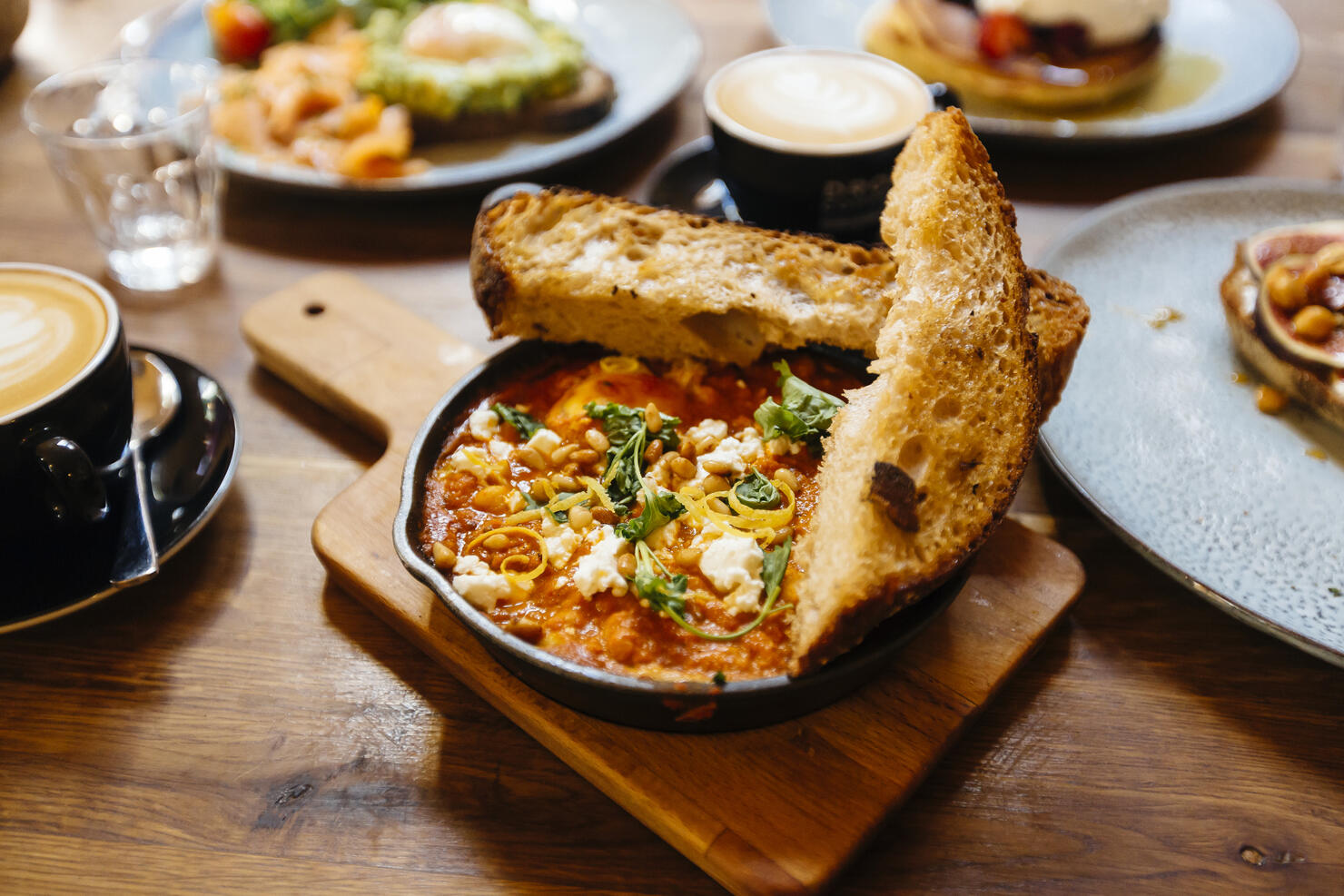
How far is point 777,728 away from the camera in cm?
190

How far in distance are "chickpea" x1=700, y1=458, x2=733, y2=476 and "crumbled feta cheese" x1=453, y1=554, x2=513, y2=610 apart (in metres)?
0.51

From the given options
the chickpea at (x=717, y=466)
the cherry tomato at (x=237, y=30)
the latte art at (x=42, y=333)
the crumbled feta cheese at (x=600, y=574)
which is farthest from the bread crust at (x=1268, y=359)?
the cherry tomato at (x=237, y=30)

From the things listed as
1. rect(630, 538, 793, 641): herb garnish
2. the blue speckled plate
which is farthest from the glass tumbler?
the blue speckled plate

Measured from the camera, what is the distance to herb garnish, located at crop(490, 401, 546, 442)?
2.25m

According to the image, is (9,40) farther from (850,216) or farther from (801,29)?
(850,216)

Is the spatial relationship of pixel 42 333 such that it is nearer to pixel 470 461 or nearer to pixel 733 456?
pixel 470 461

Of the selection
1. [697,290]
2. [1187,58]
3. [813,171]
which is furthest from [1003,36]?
[697,290]

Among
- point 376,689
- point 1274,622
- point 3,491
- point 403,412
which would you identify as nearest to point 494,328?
point 403,412

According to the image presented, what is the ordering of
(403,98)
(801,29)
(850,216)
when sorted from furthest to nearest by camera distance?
(801,29)
(403,98)
(850,216)

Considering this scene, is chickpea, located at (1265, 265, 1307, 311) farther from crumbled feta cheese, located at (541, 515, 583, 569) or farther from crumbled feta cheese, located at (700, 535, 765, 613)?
crumbled feta cheese, located at (541, 515, 583, 569)

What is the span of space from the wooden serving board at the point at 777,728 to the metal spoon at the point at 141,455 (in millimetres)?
360

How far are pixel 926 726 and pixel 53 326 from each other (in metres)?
2.09

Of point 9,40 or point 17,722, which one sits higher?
point 9,40

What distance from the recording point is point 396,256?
11.1 feet
